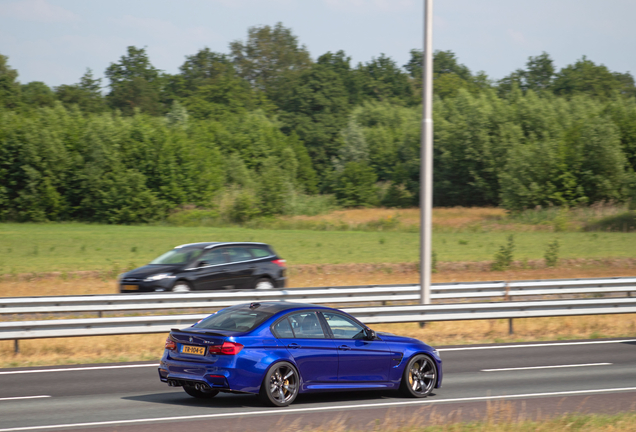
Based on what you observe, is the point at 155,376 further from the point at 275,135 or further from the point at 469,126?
the point at 275,135

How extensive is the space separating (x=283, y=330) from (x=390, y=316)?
615 cm

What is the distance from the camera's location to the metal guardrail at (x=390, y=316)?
1284 centimetres

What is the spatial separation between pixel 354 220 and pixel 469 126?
17995 millimetres

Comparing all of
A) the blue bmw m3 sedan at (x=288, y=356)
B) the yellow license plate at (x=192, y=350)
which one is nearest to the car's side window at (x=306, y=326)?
the blue bmw m3 sedan at (x=288, y=356)

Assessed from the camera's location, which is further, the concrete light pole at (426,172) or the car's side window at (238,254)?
the car's side window at (238,254)

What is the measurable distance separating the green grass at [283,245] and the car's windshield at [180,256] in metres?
Answer: 7.30

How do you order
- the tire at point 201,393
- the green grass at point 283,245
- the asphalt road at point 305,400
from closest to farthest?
the asphalt road at point 305,400, the tire at point 201,393, the green grass at point 283,245

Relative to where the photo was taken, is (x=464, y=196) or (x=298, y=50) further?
(x=298, y=50)

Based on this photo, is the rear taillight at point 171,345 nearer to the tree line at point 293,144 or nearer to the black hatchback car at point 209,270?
the black hatchback car at point 209,270

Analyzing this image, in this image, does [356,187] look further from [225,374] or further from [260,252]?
[225,374]

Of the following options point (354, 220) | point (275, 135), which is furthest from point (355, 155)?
point (354, 220)

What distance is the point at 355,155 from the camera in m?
88.2

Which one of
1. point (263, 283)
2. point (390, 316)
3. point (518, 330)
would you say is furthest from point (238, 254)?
point (518, 330)

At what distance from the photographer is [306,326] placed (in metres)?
9.27
